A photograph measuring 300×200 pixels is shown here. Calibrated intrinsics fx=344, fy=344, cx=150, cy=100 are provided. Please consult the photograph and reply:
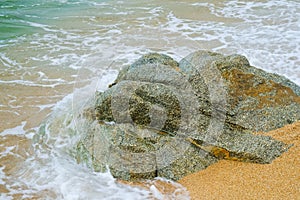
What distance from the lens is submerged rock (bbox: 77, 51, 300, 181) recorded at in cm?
324

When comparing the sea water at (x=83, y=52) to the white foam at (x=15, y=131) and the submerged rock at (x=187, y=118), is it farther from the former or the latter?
the submerged rock at (x=187, y=118)

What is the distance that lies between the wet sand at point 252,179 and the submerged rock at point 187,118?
0.08 m

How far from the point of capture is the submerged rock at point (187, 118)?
127 inches

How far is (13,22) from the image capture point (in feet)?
29.8

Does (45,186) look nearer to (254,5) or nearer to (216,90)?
(216,90)

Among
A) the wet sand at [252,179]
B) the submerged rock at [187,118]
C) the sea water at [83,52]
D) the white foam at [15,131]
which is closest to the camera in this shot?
the wet sand at [252,179]

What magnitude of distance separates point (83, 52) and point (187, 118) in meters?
4.11

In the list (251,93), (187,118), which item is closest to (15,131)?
(187,118)

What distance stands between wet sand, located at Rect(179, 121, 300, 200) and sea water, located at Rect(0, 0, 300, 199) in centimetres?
19

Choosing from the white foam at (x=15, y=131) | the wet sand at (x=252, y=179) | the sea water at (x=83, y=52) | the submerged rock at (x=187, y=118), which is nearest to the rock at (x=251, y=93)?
the submerged rock at (x=187, y=118)

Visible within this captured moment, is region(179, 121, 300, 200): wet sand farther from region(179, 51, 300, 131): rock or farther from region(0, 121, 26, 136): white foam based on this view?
region(0, 121, 26, 136): white foam

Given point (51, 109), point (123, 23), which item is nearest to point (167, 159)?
point (51, 109)

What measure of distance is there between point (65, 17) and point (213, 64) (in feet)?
22.1

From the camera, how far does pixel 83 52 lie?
6.97 m
